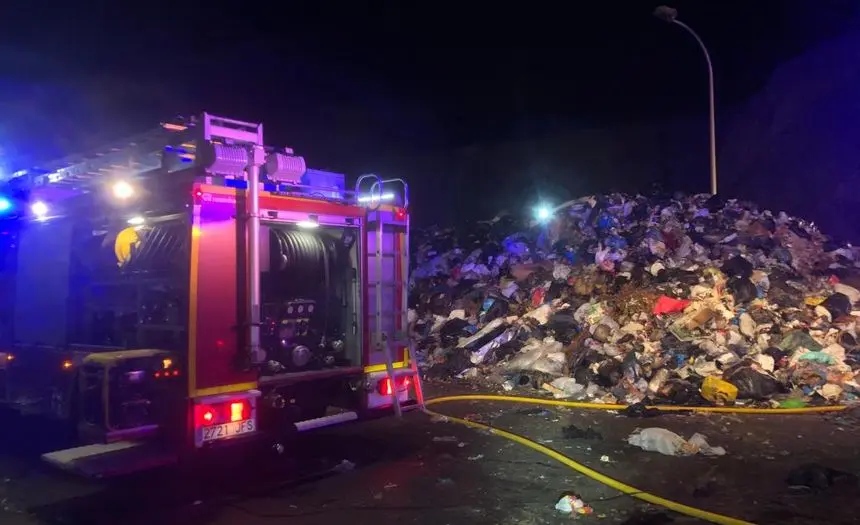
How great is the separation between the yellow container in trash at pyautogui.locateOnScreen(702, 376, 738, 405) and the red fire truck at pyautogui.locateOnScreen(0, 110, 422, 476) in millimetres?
3810

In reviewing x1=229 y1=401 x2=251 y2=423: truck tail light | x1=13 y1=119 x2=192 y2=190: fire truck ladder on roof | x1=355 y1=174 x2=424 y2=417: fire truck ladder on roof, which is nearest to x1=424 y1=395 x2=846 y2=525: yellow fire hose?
x1=355 y1=174 x2=424 y2=417: fire truck ladder on roof

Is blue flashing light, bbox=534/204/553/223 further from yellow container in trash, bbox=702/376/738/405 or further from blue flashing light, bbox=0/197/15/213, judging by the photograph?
blue flashing light, bbox=0/197/15/213

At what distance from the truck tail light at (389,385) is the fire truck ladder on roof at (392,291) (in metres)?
0.02

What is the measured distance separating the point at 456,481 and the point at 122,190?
12.4ft

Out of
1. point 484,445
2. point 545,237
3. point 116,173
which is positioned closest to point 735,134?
point 545,237

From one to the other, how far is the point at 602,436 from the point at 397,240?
293cm

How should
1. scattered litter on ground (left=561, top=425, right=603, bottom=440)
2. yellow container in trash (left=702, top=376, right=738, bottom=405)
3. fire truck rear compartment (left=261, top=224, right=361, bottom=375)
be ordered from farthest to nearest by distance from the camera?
yellow container in trash (left=702, top=376, right=738, bottom=405), scattered litter on ground (left=561, top=425, right=603, bottom=440), fire truck rear compartment (left=261, top=224, right=361, bottom=375)

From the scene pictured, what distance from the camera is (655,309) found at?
10.3 metres

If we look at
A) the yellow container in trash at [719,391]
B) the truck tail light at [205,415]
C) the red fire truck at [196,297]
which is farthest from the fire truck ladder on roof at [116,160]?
the yellow container in trash at [719,391]

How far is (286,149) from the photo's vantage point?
5977mm

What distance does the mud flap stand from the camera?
4762 mm

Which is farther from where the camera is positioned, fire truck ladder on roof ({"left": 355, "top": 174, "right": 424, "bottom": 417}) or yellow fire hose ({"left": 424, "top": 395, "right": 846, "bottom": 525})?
fire truck ladder on roof ({"left": 355, "top": 174, "right": 424, "bottom": 417})

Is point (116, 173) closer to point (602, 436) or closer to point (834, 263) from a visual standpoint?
point (602, 436)

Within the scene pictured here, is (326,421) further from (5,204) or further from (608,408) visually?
(5,204)
